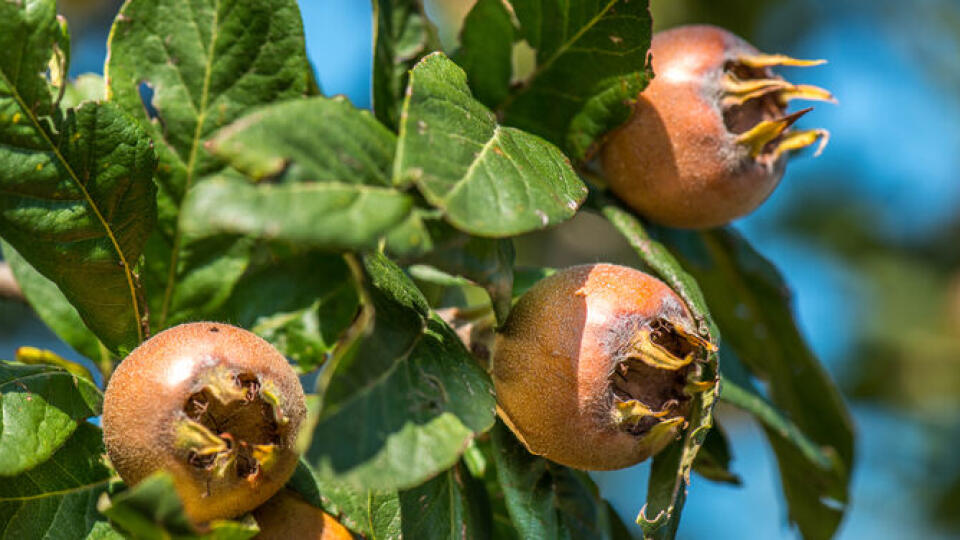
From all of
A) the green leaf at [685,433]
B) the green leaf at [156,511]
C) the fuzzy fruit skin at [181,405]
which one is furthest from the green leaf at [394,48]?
the green leaf at [156,511]

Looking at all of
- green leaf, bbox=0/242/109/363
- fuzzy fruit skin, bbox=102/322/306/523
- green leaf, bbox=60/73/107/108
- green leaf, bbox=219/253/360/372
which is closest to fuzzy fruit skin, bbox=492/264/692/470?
fuzzy fruit skin, bbox=102/322/306/523

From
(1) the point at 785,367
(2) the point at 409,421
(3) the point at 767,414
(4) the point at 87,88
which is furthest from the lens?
(1) the point at 785,367

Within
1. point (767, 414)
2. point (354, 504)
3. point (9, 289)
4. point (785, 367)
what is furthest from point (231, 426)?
point (785, 367)

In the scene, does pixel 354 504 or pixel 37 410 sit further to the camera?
pixel 354 504

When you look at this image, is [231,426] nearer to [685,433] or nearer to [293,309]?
[293,309]

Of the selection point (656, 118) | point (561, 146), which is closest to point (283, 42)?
point (561, 146)

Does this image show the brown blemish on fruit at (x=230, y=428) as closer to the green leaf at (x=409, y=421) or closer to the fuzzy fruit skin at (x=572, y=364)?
the green leaf at (x=409, y=421)

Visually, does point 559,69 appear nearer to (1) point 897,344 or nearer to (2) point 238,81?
(2) point 238,81

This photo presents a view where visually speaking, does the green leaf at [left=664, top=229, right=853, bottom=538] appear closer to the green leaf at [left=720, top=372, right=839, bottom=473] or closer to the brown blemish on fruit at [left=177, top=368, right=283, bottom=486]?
the green leaf at [left=720, top=372, right=839, bottom=473]
